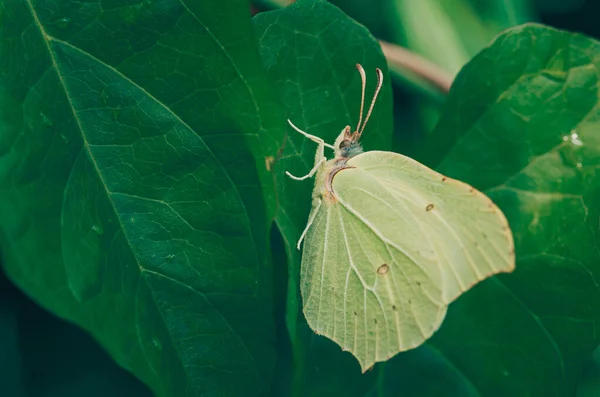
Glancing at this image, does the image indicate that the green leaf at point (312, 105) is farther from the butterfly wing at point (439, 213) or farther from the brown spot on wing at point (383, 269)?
the brown spot on wing at point (383, 269)

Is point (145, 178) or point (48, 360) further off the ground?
point (145, 178)

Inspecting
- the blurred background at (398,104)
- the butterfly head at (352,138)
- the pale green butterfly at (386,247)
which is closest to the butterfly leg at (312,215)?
the pale green butterfly at (386,247)

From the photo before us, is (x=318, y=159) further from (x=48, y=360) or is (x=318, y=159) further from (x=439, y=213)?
(x=48, y=360)

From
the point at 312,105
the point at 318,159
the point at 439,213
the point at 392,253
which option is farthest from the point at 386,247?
the point at 312,105

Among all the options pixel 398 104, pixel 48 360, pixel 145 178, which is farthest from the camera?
pixel 398 104

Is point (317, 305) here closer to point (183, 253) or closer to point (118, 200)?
point (183, 253)

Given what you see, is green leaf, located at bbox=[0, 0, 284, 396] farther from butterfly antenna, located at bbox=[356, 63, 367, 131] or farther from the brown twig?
the brown twig

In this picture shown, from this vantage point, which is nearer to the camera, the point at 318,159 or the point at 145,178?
the point at 145,178
